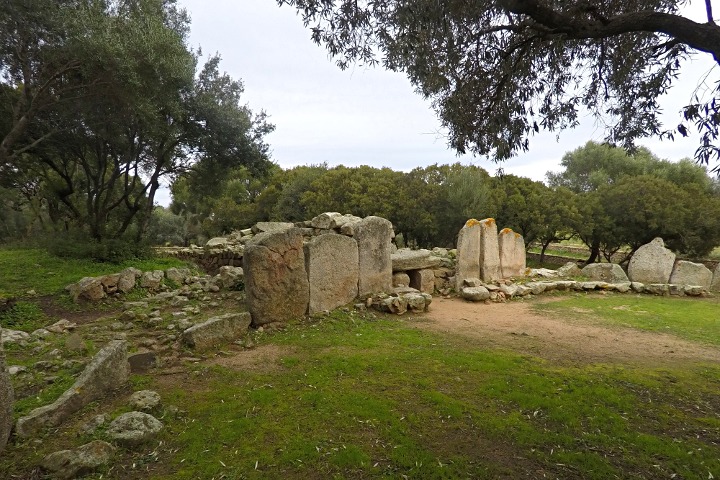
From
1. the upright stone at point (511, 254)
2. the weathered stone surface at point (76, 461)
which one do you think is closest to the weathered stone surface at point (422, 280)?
the upright stone at point (511, 254)

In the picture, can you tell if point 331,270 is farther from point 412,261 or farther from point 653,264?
point 653,264

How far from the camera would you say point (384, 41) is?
714 cm

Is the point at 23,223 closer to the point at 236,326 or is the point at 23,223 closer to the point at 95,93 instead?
the point at 95,93

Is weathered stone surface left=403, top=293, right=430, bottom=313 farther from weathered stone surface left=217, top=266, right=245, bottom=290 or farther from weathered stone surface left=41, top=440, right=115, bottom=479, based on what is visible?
weathered stone surface left=41, top=440, right=115, bottom=479

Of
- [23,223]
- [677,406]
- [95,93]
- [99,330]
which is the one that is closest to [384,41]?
[677,406]

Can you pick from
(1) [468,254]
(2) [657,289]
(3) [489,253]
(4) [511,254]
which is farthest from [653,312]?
(4) [511,254]

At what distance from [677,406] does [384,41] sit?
273 inches

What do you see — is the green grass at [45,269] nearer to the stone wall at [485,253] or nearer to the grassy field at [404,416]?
the grassy field at [404,416]

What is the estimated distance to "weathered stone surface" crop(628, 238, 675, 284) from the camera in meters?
15.1

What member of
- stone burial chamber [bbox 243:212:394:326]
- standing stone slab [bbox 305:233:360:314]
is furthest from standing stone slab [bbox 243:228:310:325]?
standing stone slab [bbox 305:233:360:314]

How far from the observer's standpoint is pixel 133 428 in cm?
390

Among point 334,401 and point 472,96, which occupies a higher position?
point 472,96

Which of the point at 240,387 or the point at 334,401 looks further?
the point at 240,387

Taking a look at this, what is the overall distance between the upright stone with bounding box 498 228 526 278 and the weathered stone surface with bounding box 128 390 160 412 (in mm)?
12931
